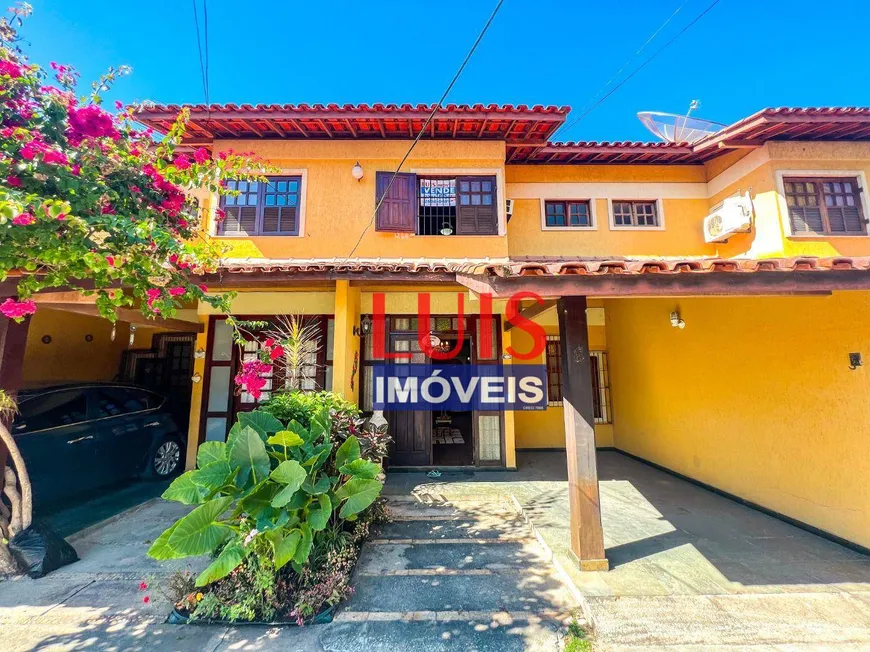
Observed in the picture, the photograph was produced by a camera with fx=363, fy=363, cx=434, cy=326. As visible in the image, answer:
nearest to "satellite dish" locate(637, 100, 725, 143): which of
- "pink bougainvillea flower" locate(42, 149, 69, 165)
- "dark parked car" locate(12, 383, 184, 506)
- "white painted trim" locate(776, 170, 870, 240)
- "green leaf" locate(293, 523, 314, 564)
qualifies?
"white painted trim" locate(776, 170, 870, 240)

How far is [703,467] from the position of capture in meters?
6.55

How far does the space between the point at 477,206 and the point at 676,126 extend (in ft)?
20.2

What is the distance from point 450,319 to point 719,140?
6.87m

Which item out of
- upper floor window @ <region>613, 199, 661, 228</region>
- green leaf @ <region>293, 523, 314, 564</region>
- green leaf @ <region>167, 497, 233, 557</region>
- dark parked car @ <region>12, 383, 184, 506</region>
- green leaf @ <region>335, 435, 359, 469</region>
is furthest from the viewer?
upper floor window @ <region>613, 199, 661, 228</region>

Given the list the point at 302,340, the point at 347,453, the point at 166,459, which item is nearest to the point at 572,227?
the point at 302,340

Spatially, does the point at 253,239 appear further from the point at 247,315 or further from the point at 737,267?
the point at 737,267

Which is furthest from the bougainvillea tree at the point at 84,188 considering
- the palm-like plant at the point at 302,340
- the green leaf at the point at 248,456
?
the palm-like plant at the point at 302,340

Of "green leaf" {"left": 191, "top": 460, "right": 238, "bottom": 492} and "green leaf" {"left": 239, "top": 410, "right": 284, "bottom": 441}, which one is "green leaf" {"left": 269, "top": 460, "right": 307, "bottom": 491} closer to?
"green leaf" {"left": 191, "top": 460, "right": 238, "bottom": 492}

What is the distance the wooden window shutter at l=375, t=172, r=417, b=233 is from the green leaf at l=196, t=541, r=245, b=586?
5932 mm

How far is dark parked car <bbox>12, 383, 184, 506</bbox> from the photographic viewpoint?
5.21 meters

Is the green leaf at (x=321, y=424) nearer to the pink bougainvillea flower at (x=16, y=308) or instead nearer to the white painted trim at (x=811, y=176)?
the pink bougainvillea flower at (x=16, y=308)

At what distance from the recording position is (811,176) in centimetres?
746

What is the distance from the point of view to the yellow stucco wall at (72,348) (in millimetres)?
7395

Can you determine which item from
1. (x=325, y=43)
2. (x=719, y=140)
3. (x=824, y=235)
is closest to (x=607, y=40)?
(x=719, y=140)
